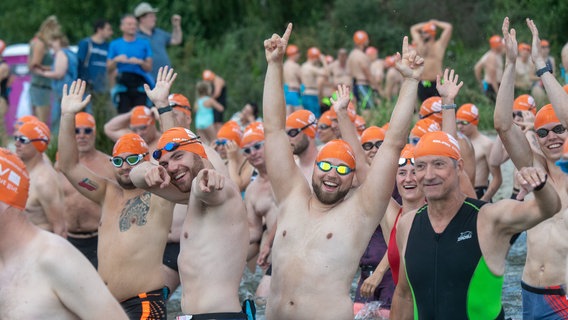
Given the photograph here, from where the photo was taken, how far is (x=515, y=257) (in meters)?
13.6

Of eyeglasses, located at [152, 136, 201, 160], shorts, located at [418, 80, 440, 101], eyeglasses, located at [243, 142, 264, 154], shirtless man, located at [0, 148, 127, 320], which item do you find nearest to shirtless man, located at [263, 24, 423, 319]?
eyeglasses, located at [152, 136, 201, 160]

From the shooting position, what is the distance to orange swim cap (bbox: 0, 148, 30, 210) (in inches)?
176

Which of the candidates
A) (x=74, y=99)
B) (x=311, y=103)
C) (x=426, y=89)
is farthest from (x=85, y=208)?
(x=311, y=103)

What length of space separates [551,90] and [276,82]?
1.80 m

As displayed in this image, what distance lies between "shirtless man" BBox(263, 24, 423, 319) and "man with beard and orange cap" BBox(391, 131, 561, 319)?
443mm

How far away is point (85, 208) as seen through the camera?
430 inches

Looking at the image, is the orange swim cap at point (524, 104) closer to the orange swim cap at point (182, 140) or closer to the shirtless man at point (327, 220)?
the shirtless man at point (327, 220)

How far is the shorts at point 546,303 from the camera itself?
7.13m

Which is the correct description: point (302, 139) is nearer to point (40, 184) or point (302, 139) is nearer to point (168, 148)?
point (40, 184)

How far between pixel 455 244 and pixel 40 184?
5767 millimetres

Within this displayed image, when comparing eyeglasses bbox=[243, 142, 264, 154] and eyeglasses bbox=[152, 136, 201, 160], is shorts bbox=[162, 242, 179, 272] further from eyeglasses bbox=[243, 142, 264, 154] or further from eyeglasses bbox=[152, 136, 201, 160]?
eyeglasses bbox=[152, 136, 201, 160]

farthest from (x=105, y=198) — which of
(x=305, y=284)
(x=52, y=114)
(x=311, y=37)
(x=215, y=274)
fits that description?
(x=311, y=37)

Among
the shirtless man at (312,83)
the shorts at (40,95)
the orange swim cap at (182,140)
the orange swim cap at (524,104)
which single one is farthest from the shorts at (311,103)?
the orange swim cap at (182,140)

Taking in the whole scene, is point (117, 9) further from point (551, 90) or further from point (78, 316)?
point (78, 316)
